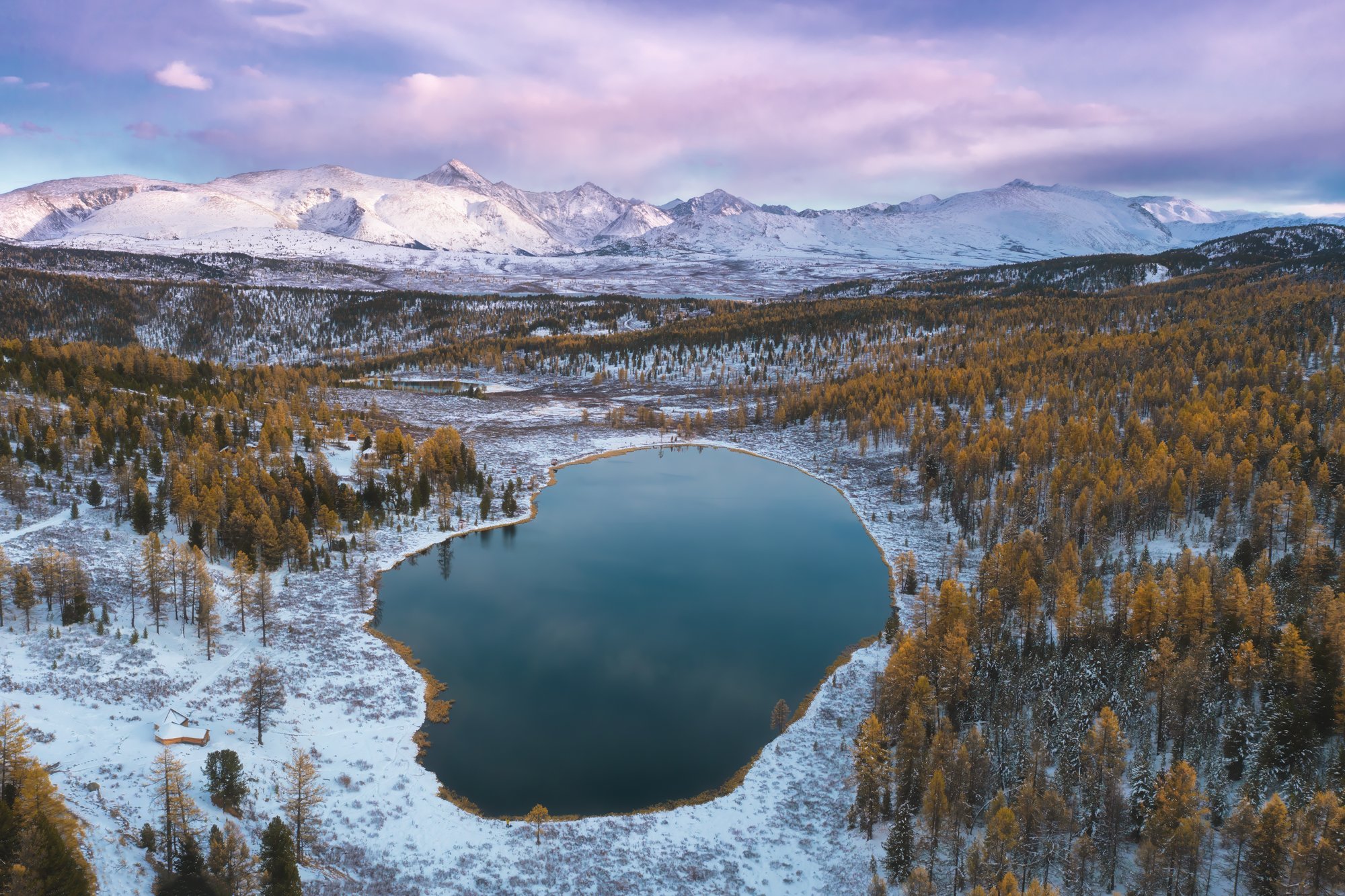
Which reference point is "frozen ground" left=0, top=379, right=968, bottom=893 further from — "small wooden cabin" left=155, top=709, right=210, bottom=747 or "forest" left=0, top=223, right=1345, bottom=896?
"forest" left=0, top=223, right=1345, bottom=896

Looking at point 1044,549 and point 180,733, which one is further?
point 1044,549

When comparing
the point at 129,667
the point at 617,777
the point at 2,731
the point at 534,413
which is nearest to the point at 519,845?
the point at 617,777

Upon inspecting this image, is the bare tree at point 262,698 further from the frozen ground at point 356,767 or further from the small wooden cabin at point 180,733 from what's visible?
the small wooden cabin at point 180,733

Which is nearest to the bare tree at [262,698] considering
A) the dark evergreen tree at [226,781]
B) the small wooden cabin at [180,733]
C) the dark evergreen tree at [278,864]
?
the small wooden cabin at [180,733]

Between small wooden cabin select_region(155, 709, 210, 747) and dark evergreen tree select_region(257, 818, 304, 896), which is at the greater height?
small wooden cabin select_region(155, 709, 210, 747)

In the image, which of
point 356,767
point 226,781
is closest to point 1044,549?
point 356,767

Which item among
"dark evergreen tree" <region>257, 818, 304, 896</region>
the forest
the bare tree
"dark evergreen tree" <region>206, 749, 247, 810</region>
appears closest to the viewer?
"dark evergreen tree" <region>257, 818, 304, 896</region>

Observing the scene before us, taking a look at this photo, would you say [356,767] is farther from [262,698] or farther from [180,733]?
[180,733]

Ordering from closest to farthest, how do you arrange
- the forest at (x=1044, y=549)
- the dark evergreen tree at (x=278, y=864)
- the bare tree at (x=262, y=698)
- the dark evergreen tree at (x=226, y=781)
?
the dark evergreen tree at (x=278, y=864) → the forest at (x=1044, y=549) → the dark evergreen tree at (x=226, y=781) → the bare tree at (x=262, y=698)

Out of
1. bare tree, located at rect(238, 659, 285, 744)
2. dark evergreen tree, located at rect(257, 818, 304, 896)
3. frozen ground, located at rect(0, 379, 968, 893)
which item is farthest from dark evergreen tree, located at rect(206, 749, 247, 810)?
bare tree, located at rect(238, 659, 285, 744)
